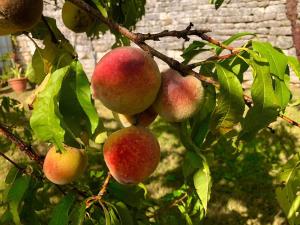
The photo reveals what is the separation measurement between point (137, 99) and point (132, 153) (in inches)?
6.4

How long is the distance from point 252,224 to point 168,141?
4.92 feet

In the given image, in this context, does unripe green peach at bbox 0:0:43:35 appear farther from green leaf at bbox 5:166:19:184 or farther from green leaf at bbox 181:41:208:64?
green leaf at bbox 5:166:19:184

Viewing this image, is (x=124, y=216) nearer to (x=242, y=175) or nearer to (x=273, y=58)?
(x=273, y=58)

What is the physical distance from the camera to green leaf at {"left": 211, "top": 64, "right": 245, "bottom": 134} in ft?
2.70

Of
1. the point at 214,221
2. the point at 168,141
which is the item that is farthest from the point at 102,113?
the point at 214,221

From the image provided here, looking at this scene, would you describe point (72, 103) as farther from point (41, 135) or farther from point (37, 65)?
point (37, 65)

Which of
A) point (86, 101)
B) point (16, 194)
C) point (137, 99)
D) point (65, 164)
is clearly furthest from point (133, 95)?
point (16, 194)

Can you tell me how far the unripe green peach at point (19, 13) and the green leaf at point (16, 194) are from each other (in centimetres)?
63

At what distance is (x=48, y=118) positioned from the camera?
0.78 metres

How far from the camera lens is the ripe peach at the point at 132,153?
876 millimetres

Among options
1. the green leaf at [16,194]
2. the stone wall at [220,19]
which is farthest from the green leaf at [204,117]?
the stone wall at [220,19]

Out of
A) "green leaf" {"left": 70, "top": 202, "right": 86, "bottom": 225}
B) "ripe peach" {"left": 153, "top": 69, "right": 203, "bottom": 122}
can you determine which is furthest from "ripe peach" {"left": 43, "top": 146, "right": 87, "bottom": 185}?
"ripe peach" {"left": 153, "top": 69, "right": 203, "bottom": 122}

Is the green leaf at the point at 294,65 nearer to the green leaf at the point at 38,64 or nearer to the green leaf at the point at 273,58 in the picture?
the green leaf at the point at 273,58

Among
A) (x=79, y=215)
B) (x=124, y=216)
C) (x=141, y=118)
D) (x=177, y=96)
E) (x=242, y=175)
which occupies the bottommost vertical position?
(x=242, y=175)
